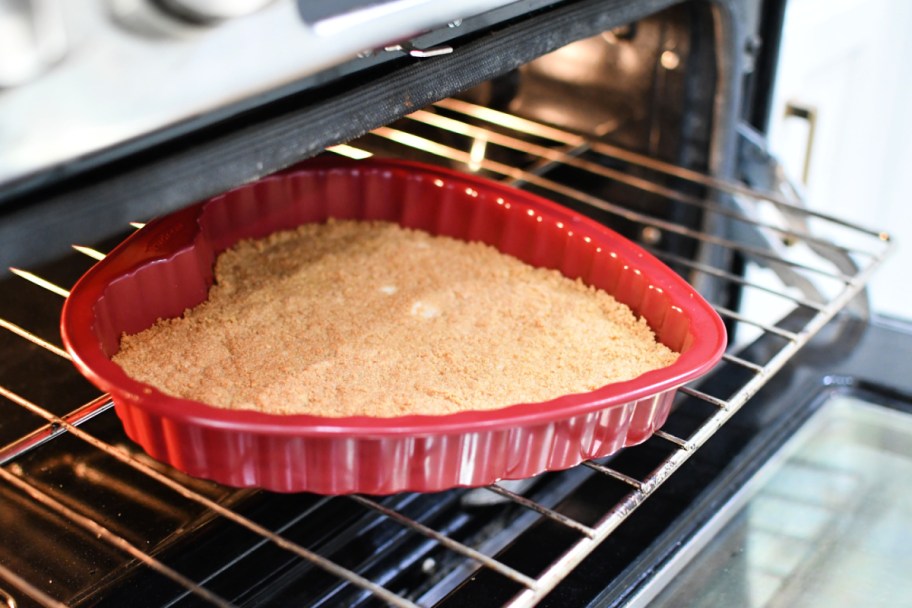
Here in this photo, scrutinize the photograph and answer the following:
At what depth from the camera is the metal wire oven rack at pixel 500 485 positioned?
58 centimetres

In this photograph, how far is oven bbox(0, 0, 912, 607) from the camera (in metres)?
0.41

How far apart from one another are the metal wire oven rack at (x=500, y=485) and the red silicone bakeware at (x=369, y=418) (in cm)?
4

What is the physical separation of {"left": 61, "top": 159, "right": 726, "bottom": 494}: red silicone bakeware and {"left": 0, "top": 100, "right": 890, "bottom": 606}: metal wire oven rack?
0.13 ft

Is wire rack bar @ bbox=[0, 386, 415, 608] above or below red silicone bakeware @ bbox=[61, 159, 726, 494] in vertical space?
below

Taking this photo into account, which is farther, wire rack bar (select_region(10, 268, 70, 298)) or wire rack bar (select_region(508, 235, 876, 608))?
wire rack bar (select_region(10, 268, 70, 298))

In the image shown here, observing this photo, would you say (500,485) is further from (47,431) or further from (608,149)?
(608,149)

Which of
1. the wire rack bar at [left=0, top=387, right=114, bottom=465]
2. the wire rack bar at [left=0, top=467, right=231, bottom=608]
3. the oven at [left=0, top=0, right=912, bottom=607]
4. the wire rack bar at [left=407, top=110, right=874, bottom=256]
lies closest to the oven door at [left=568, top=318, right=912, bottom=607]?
the oven at [left=0, top=0, right=912, bottom=607]

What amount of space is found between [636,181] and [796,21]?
0.46m

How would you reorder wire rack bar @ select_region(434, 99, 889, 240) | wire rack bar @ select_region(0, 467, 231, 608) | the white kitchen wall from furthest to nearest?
the white kitchen wall < wire rack bar @ select_region(434, 99, 889, 240) < wire rack bar @ select_region(0, 467, 231, 608)

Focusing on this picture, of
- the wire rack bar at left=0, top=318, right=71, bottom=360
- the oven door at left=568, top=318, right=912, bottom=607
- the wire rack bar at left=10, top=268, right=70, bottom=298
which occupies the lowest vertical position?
the oven door at left=568, top=318, right=912, bottom=607

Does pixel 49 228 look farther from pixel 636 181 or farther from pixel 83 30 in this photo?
pixel 636 181

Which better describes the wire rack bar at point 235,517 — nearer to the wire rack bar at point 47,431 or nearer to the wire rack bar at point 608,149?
the wire rack bar at point 47,431

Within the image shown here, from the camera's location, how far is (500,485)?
75cm

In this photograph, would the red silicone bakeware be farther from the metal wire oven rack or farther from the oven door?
the oven door
